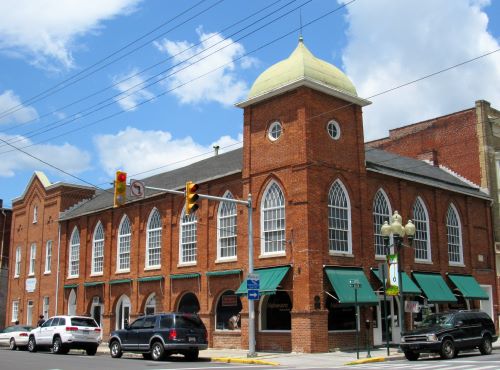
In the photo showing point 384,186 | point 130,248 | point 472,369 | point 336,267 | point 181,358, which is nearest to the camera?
point 472,369

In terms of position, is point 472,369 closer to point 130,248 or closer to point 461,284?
point 461,284

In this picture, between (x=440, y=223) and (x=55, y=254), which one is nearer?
(x=440, y=223)

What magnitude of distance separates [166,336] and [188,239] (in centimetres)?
947

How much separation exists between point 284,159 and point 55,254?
2132 centimetres

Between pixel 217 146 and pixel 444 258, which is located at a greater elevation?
pixel 217 146

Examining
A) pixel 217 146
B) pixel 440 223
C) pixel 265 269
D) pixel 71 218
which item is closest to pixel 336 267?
pixel 265 269

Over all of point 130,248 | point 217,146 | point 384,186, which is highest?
point 217,146

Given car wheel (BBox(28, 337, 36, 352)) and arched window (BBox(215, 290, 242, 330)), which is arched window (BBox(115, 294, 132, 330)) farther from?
arched window (BBox(215, 290, 242, 330))

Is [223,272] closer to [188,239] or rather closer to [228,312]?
[228,312]

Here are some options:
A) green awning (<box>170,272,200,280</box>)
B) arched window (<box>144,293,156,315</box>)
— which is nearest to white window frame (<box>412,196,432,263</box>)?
green awning (<box>170,272,200,280</box>)

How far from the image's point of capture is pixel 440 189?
1293 inches

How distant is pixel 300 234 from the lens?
25125 millimetres

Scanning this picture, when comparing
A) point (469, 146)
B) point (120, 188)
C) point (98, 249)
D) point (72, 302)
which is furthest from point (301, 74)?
point (72, 302)

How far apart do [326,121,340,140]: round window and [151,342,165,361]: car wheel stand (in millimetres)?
11314
